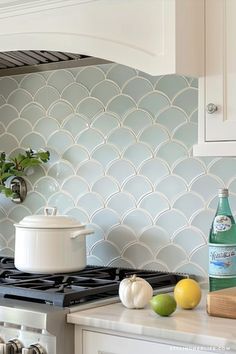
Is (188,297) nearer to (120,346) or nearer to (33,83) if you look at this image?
(120,346)

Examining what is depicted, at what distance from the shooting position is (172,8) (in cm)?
194

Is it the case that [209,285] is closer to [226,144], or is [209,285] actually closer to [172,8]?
[226,144]

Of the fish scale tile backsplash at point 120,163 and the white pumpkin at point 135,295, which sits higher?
the fish scale tile backsplash at point 120,163

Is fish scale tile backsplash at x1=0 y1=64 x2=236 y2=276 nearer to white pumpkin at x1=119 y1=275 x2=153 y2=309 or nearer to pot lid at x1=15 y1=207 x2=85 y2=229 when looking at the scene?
pot lid at x1=15 y1=207 x2=85 y2=229

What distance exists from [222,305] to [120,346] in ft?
0.95

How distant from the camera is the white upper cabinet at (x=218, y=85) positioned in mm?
1925

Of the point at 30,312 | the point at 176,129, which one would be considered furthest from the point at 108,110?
the point at 30,312

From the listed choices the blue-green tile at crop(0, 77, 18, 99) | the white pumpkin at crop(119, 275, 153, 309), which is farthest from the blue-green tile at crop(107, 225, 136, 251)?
the blue-green tile at crop(0, 77, 18, 99)

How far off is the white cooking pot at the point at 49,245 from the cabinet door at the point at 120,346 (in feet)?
1.50

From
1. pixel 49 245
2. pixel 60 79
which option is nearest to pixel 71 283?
pixel 49 245

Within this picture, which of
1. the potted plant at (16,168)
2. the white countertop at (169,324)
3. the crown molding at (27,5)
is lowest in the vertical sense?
the white countertop at (169,324)

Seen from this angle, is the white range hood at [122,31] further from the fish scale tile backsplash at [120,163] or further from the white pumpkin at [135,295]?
the white pumpkin at [135,295]

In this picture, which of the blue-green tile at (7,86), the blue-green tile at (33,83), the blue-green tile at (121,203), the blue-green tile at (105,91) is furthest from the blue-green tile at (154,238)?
the blue-green tile at (7,86)

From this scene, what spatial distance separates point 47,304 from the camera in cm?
189
